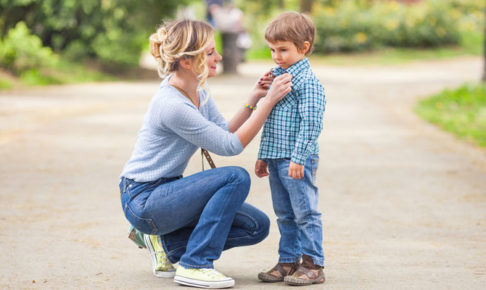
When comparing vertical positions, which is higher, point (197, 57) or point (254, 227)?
point (197, 57)

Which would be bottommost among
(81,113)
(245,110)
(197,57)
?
(81,113)

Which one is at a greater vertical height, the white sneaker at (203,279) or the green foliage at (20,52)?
the green foliage at (20,52)

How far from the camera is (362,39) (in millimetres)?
27281

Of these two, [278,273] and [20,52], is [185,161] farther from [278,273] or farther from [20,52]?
[20,52]

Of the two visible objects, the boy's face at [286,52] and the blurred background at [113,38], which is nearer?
the boy's face at [286,52]

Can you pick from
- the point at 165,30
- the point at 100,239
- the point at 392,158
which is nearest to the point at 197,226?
the point at 165,30

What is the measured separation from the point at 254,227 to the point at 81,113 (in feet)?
26.6

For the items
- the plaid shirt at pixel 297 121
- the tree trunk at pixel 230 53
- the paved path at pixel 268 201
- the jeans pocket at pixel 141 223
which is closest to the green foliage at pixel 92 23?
the tree trunk at pixel 230 53

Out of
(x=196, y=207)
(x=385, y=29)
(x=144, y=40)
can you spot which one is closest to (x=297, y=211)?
(x=196, y=207)

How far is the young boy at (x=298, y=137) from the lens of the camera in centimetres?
397

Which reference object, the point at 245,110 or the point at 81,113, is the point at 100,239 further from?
the point at 81,113

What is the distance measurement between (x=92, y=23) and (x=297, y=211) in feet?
44.9

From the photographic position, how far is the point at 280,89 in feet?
13.0

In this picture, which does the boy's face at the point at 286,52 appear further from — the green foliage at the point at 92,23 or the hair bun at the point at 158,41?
the green foliage at the point at 92,23
